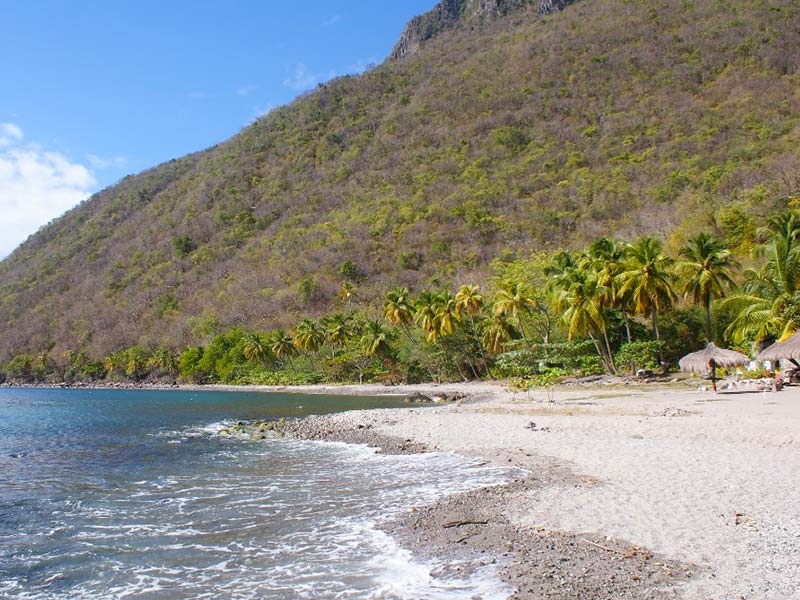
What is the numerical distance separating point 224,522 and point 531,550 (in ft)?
19.5

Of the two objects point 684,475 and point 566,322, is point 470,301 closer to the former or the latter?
point 566,322

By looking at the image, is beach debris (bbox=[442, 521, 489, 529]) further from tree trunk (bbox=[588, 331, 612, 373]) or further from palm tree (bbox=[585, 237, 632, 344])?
tree trunk (bbox=[588, 331, 612, 373])

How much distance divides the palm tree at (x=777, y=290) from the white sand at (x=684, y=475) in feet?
20.0

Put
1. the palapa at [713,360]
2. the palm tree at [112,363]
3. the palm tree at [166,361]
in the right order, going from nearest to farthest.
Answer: the palapa at [713,360] → the palm tree at [166,361] → the palm tree at [112,363]

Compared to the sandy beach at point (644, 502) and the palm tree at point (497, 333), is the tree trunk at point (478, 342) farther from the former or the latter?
the sandy beach at point (644, 502)

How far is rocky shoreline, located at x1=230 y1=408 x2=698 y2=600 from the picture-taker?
6703 mm

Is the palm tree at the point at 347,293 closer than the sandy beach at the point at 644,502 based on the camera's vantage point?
No

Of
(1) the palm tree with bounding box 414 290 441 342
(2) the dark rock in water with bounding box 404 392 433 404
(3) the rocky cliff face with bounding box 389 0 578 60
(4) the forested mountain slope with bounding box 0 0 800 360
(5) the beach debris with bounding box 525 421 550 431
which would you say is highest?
(3) the rocky cliff face with bounding box 389 0 578 60

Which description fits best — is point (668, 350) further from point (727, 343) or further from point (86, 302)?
point (86, 302)

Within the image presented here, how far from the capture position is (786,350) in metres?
24.8

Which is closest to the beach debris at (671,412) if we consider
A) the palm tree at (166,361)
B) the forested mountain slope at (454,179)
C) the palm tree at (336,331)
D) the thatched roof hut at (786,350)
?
the thatched roof hut at (786,350)

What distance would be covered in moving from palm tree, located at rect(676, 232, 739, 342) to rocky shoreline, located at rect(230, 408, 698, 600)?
1086 inches

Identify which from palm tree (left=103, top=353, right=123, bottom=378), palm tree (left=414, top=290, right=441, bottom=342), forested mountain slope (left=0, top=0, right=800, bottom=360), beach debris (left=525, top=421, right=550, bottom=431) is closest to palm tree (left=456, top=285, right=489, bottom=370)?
palm tree (left=414, top=290, right=441, bottom=342)

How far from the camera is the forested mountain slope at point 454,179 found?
83.0m
